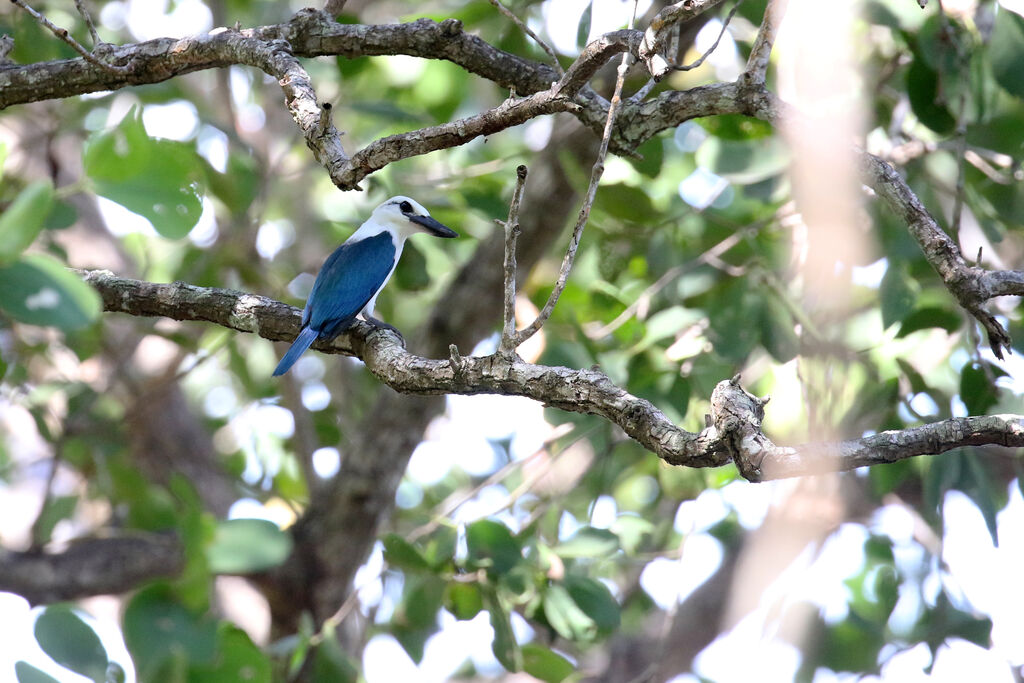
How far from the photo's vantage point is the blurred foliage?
2.65 metres

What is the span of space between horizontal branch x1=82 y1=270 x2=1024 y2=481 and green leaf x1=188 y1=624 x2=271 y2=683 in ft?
2.84

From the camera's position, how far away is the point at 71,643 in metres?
2.62

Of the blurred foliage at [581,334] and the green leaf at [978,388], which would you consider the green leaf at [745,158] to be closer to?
the blurred foliage at [581,334]

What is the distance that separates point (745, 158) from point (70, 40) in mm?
2601

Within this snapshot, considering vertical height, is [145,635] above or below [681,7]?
below

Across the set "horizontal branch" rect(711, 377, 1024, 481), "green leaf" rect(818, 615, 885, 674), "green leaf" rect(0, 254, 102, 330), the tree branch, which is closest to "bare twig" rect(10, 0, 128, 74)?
"green leaf" rect(0, 254, 102, 330)

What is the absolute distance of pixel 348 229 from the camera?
5.64 meters

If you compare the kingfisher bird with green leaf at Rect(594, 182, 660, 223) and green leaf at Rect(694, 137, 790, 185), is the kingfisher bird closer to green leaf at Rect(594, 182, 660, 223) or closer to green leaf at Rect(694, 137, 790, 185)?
green leaf at Rect(594, 182, 660, 223)

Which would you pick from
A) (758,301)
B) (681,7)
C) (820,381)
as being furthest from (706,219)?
(681,7)

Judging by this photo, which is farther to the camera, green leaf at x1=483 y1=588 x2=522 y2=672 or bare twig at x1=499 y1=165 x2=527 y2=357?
green leaf at x1=483 y1=588 x2=522 y2=672

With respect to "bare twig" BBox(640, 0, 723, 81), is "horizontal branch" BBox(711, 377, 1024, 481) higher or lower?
lower

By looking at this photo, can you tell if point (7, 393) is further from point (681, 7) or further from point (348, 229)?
point (681, 7)

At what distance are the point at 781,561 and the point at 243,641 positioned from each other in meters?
3.00

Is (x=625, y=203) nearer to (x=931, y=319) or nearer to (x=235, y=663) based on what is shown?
(x=931, y=319)
